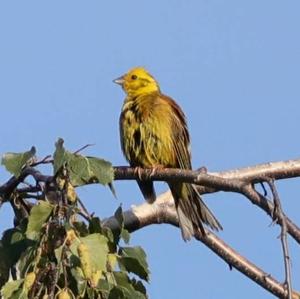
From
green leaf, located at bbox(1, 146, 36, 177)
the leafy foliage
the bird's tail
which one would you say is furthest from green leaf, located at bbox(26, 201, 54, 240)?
the bird's tail

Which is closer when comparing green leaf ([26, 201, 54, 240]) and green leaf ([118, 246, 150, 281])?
green leaf ([26, 201, 54, 240])

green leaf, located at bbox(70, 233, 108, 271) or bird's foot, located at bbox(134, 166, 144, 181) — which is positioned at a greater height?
bird's foot, located at bbox(134, 166, 144, 181)

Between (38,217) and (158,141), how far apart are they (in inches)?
130

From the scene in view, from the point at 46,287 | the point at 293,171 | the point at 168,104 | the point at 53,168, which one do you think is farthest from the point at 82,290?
the point at 168,104

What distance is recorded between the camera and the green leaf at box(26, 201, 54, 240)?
14.0ft

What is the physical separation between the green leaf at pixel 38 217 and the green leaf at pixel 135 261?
0.40 meters

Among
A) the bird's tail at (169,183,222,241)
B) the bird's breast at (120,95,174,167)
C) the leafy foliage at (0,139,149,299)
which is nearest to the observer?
the leafy foliage at (0,139,149,299)

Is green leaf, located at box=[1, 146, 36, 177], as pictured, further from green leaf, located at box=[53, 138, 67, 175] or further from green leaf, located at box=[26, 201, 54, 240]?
green leaf, located at box=[26, 201, 54, 240]

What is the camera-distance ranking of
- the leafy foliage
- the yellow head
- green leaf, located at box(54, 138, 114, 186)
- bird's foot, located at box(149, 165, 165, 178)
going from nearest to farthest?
the leafy foliage → green leaf, located at box(54, 138, 114, 186) → bird's foot, located at box(149, 165, 165, 178) → the yellow head

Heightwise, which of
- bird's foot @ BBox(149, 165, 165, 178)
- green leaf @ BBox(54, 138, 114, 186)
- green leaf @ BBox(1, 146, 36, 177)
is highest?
bird's foot @ BBox(149, 165, 165, 178)

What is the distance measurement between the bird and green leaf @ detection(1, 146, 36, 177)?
236cm

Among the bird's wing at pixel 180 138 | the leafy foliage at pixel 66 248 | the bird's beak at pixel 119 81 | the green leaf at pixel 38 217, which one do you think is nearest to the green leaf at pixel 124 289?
the leafy foliage at pixel 66 248

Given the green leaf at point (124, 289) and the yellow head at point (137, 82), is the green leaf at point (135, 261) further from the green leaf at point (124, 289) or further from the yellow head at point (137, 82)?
the yellow head at point (137, 82)

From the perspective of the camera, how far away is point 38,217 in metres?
4.27
